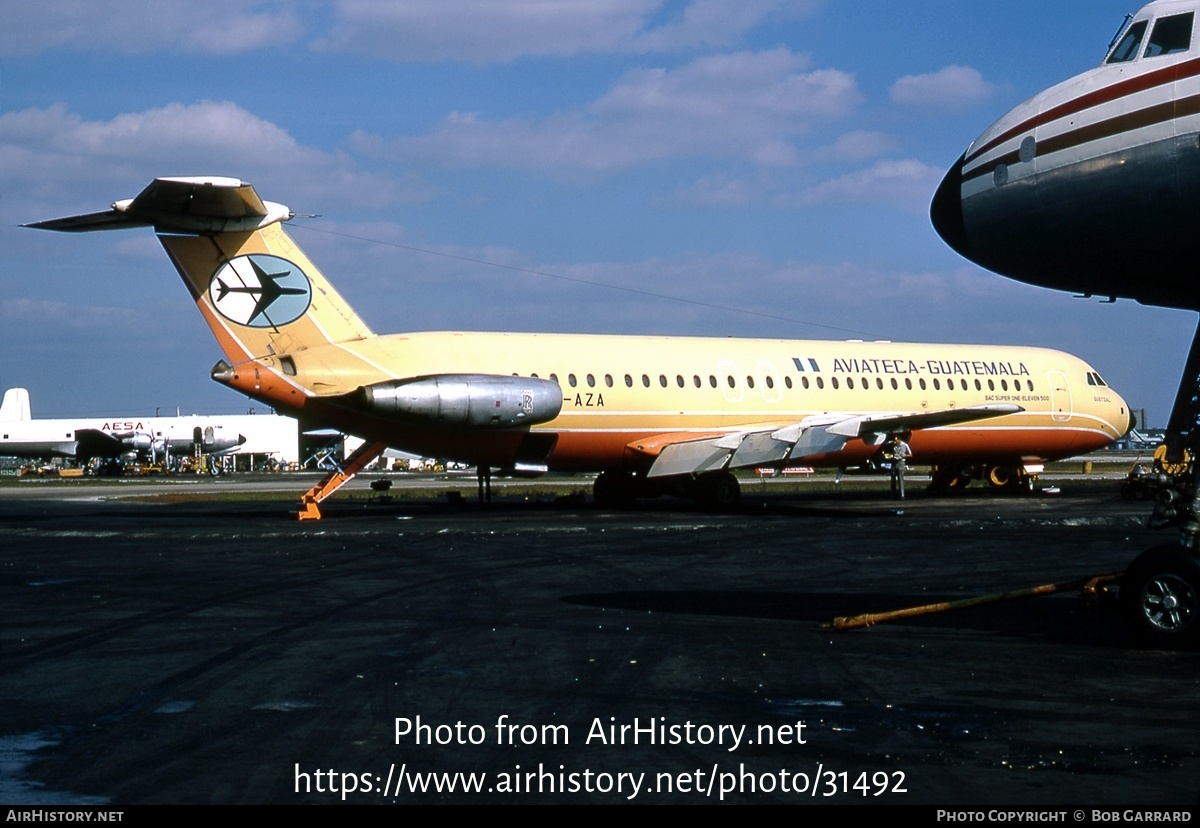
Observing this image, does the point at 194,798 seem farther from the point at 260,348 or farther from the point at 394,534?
the point at 260,348

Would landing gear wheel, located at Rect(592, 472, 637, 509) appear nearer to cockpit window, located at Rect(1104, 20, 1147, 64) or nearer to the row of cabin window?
the row of cabin window

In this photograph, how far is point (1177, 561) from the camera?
949 cm

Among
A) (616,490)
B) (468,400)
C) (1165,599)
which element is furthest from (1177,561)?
(616,490)

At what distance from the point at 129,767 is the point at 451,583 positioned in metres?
8.58

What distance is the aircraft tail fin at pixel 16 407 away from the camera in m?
111

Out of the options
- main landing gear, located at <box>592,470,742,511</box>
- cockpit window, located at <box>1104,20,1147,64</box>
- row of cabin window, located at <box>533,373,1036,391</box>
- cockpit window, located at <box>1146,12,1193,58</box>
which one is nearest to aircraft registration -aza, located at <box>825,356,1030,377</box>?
row of cabin window, located at <box>533,373,1036,391</box>

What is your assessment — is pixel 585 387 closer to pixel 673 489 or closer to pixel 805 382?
pixel 673 489

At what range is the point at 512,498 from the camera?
38.2m

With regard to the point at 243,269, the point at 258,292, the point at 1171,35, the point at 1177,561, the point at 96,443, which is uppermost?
the point at 243,269

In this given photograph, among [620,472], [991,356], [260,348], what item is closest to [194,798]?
[260,348]

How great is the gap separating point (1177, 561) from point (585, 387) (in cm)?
1953

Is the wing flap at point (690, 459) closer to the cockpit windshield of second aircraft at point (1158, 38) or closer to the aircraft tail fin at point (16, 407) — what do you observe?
the cockpit windshield of second aircraft at point (1158, 38)

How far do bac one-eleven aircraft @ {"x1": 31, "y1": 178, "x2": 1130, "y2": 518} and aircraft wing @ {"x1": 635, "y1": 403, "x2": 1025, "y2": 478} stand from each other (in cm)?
5

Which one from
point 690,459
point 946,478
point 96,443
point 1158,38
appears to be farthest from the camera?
point 96,443
